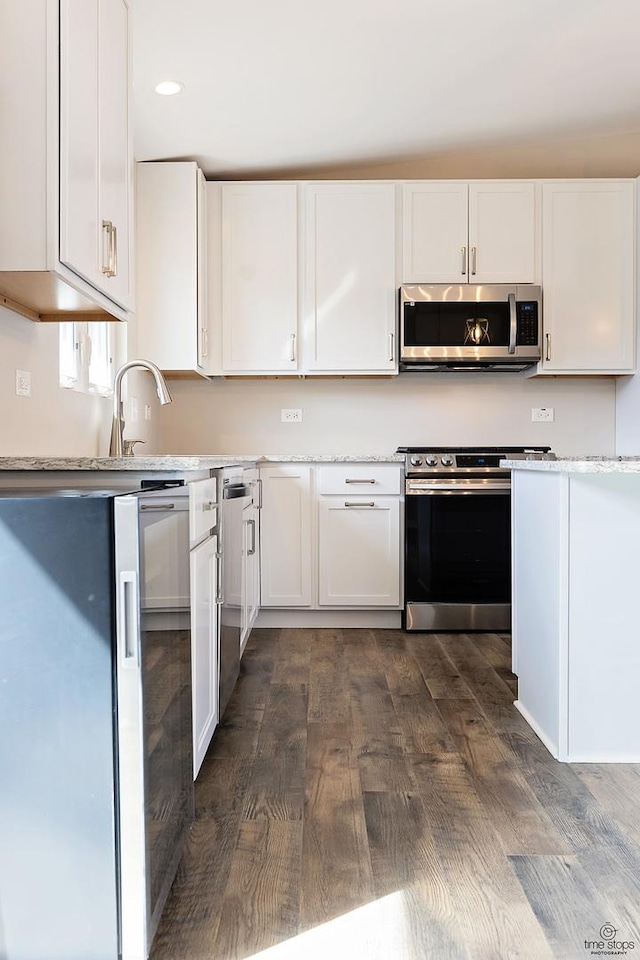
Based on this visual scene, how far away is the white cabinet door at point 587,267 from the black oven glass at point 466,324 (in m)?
0.15

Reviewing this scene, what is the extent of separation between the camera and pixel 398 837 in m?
1.62

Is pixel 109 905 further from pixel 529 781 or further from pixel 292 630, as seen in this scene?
pixel 292 630

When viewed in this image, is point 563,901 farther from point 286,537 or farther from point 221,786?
point 286,537

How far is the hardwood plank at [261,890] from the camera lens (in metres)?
1.27

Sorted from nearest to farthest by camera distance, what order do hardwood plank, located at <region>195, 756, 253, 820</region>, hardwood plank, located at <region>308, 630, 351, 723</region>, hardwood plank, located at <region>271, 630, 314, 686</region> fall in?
hardwood plank, located at <region>195, 756, 253, 820</region>
hardwood plank, located at <region>308, 630, 351, 723</region>
hardwood plank, located at <region>271, 630, 314, 686</region>

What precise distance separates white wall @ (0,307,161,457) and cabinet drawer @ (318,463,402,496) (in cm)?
115

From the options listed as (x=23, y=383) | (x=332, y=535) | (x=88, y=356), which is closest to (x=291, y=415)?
(x=332, y=535)

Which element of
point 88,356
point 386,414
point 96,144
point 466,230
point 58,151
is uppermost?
point 466,230

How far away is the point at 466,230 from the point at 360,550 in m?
1.82

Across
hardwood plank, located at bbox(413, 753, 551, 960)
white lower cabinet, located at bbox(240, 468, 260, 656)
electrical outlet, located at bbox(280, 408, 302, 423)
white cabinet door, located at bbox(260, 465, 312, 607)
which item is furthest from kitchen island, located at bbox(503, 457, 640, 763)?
electrical outlet, located at bbox(280, 408, 302, 423)

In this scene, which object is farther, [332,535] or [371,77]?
[332,535]

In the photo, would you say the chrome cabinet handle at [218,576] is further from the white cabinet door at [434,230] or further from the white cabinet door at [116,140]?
the white cabinet door at [434,230]

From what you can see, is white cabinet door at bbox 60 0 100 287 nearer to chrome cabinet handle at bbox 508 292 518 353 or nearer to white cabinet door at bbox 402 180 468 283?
white cabinet door at bbox 402 180 468 283

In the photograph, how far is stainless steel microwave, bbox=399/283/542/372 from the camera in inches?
146
